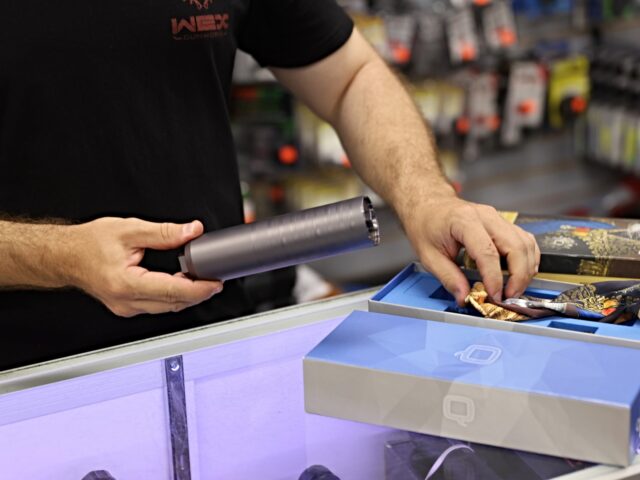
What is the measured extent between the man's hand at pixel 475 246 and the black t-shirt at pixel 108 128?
16.9 inches

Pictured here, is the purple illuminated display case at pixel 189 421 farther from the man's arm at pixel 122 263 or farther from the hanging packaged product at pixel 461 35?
the hanging packaged product at pixel 461 35

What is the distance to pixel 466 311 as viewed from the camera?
1151 millimetres

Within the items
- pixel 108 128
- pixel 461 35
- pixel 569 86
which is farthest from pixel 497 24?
pixel 108 128

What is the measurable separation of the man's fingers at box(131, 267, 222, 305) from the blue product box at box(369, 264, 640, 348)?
0.22 metres

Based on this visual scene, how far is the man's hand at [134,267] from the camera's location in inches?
41.8

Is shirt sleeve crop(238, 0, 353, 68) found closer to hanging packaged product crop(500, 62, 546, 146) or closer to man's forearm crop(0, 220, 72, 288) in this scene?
man's forearm crop(0, 220, 72, 288)

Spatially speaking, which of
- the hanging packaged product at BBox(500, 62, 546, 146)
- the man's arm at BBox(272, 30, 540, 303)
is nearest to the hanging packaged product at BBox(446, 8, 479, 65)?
the hanging packaged product at BBox(500, 62, 546, 146)

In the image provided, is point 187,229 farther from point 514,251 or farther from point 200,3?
point 200,3

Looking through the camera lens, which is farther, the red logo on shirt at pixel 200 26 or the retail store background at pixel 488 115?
the retail store background at pixel 488 115

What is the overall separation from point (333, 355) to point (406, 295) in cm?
22

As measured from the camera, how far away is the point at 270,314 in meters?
1.29

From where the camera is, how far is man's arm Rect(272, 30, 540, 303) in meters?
1.19

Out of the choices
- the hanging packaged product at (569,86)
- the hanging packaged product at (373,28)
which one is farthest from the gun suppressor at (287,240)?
the hanging packaged product at (569,86)

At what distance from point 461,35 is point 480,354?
2768 millimetres
